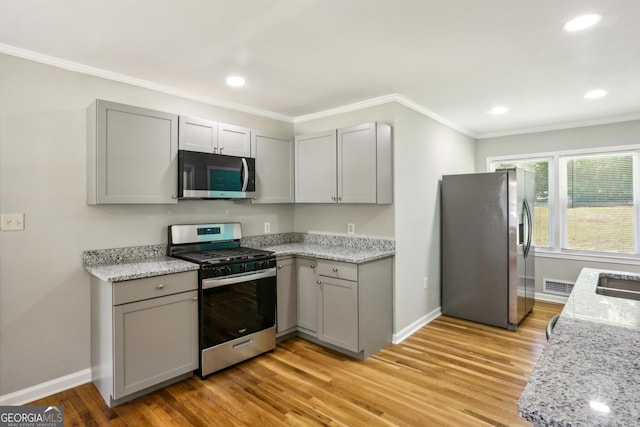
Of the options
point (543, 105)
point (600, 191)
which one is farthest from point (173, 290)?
point (600, 191)

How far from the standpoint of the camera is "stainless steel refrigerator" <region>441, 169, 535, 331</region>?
381 cm

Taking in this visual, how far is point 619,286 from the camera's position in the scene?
2117 millimetres

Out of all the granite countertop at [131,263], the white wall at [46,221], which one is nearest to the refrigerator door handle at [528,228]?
the granite countertop at [131,263]

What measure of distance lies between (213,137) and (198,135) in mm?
143

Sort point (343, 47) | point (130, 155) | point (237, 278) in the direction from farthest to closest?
point (237, 278)
point (130, 155)
point (343, 47)

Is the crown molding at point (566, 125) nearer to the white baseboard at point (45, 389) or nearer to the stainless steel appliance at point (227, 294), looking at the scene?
the stainless steel appliance at point (227, 294)

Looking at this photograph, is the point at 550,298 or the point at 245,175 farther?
the point at 550,298

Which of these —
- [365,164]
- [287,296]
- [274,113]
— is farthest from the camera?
[274,113]

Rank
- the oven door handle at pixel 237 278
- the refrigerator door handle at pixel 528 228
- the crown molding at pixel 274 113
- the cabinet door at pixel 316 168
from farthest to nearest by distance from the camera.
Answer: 1. the refrigerator door handle at pixel 528 228
2. the cabinet door at pixel 316 168
3. the oven door handle at pixel 237 278
4. the crown molding at pixel 274 113

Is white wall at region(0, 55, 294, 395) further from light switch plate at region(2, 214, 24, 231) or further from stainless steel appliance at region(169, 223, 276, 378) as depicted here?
stainless steel appliance at region(169, 223, 276, 378)

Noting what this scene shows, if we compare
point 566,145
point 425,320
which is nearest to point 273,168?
point 425,320

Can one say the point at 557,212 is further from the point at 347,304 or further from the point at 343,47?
the point at 343,47

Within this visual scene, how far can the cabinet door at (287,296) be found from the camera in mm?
3426

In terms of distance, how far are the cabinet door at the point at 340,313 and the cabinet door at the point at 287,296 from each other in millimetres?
366
